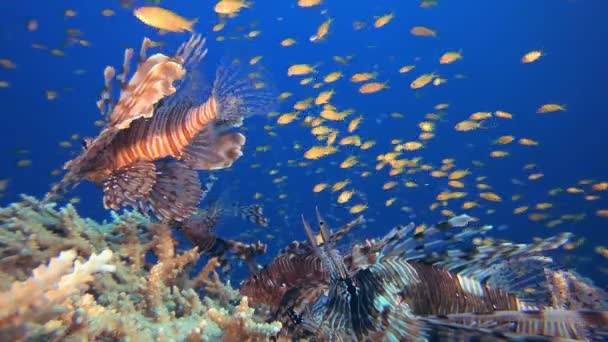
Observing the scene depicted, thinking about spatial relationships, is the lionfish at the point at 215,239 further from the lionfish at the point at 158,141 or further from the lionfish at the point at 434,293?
the lionfish at the point at 434,293

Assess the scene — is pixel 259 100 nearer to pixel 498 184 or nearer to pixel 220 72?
pixel 220 72

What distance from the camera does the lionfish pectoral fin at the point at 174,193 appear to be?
8.01 feet

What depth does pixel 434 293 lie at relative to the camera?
197 cm

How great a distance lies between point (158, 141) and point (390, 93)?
194 feet

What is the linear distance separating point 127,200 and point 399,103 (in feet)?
189

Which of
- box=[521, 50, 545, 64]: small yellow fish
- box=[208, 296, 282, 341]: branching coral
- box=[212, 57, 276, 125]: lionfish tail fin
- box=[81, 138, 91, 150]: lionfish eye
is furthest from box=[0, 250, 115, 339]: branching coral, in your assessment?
box=[521, 50, 545, 64]: small yellow fish

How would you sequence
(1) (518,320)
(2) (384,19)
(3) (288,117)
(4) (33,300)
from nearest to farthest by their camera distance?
(4) (33,300)
(1) (518,320)
(3) (288,117)
(2) (384,19)

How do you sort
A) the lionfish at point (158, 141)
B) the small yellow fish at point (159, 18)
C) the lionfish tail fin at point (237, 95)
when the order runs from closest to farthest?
the lionfish at point (158, 141) → the lionfish tail fin at point (237, 95) → the small yellow fish at point (159, 18)

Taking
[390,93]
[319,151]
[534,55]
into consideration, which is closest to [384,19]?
[534,55]

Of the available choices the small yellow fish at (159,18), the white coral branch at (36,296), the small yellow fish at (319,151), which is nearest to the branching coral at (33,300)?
the white coral branch at (36,296)

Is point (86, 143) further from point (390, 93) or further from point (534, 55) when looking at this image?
point (390, 93)

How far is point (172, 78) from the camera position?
2064 mm

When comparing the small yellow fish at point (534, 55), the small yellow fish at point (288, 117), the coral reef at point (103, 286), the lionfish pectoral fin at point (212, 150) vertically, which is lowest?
the coral reef at point (103, 286)

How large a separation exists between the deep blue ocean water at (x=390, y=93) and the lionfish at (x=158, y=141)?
17205 millimetres
